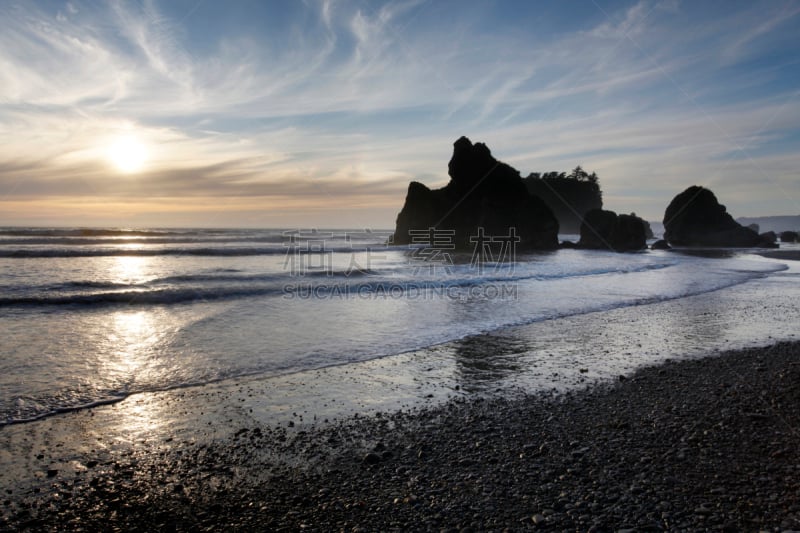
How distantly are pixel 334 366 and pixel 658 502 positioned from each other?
245 inches

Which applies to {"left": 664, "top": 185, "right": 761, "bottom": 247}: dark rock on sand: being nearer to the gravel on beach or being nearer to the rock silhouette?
the rock silhouette

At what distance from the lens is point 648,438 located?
5492 millimetres

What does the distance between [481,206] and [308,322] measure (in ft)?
191

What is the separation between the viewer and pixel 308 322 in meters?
13.3

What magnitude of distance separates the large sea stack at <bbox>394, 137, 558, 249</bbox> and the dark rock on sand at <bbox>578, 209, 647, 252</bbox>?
5.98 m

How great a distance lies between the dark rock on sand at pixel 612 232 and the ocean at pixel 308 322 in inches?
1575

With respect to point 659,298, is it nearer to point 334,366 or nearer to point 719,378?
point 719,378

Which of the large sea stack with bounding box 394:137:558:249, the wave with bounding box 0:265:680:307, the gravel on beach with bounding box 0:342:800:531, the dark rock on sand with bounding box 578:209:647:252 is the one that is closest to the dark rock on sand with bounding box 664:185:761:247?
the dark rock on sand with bounding box 578:209:647:252

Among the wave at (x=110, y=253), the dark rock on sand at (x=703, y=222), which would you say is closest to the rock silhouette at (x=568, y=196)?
the dark rock on sand at (x=703, y=222)

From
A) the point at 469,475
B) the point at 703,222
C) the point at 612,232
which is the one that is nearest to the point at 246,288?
the point at 469,475

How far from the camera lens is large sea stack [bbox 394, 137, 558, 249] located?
66750 millimetres

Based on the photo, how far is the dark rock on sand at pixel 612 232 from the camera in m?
65.4

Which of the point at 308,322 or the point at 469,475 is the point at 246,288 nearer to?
the point at 308,322

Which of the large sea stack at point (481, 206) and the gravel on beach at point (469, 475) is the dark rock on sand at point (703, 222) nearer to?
the large sea stack at point (481, 206)
